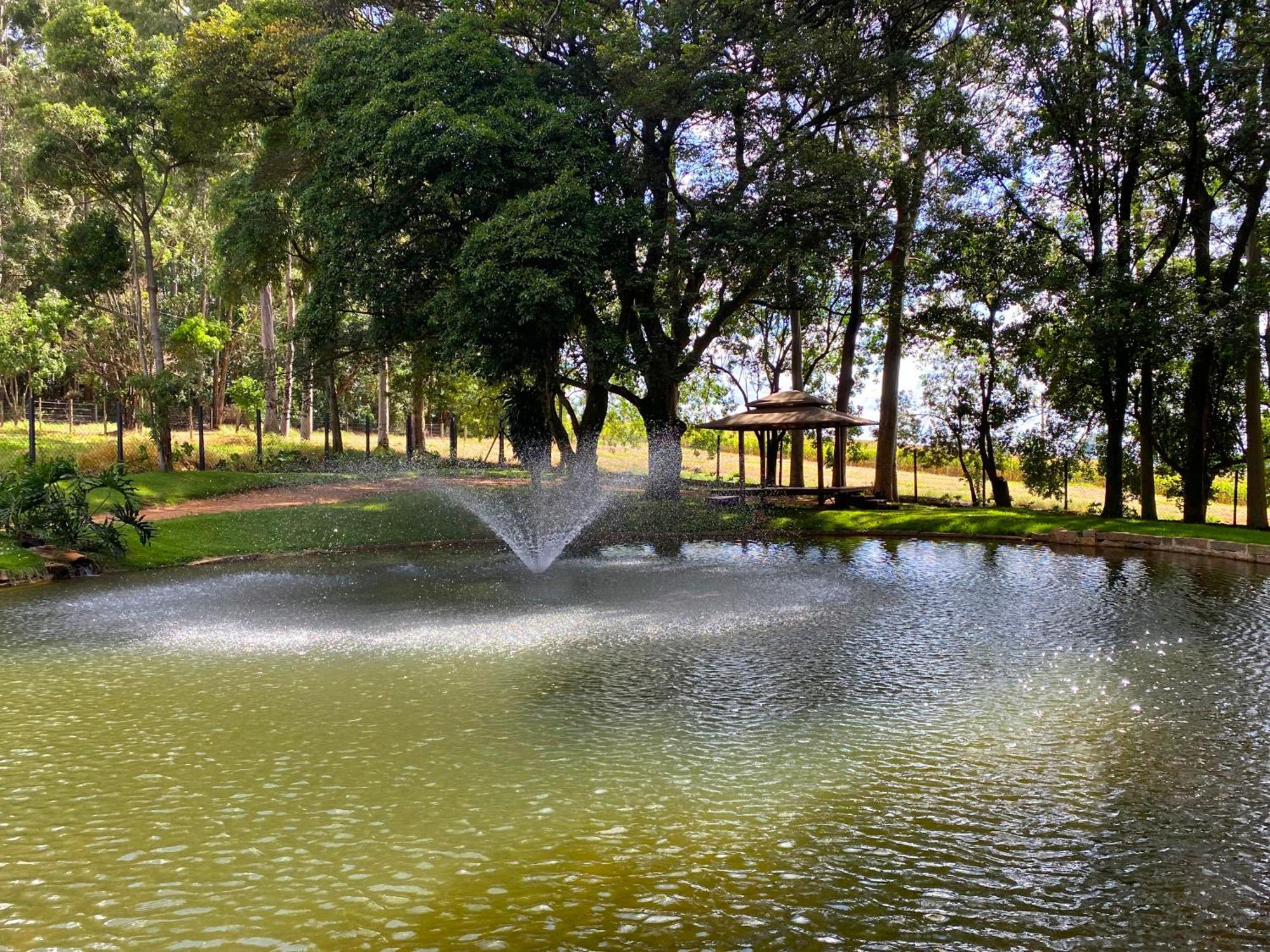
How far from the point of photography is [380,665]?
23.8ft

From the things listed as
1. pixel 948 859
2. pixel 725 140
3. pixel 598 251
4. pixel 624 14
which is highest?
pixel 624 14

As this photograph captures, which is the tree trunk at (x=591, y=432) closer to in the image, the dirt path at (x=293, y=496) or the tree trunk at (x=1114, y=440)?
the dirt path at (x=293, y=496)

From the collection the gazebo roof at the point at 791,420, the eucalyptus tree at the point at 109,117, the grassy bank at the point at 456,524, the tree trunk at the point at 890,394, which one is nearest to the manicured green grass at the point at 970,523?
the grassy bank at the point at 456,524

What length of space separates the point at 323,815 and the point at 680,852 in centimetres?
184

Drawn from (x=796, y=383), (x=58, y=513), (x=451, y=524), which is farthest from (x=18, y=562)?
(x=796, y=383)

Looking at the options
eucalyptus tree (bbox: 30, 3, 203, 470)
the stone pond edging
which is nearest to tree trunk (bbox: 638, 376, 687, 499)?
the stone pond edging

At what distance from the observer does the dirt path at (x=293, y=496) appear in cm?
1697

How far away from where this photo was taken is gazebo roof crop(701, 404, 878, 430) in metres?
18.2

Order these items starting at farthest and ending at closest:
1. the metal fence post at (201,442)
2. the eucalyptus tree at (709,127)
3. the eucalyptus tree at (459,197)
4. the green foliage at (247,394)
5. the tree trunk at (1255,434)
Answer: the green foliage at (247,394) → the metal fence post at (201,442) → the eucalyptus tree at (709,127) → the tree trunk at (1255,434) → the eucalyptus tree at (459,197)

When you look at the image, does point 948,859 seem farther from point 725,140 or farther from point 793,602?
point 725,140

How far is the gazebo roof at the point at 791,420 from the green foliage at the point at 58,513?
1159 centimetres

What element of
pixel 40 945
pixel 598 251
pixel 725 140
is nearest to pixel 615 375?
pixel 598 251

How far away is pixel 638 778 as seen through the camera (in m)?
4.84

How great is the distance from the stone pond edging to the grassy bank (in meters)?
0.37
